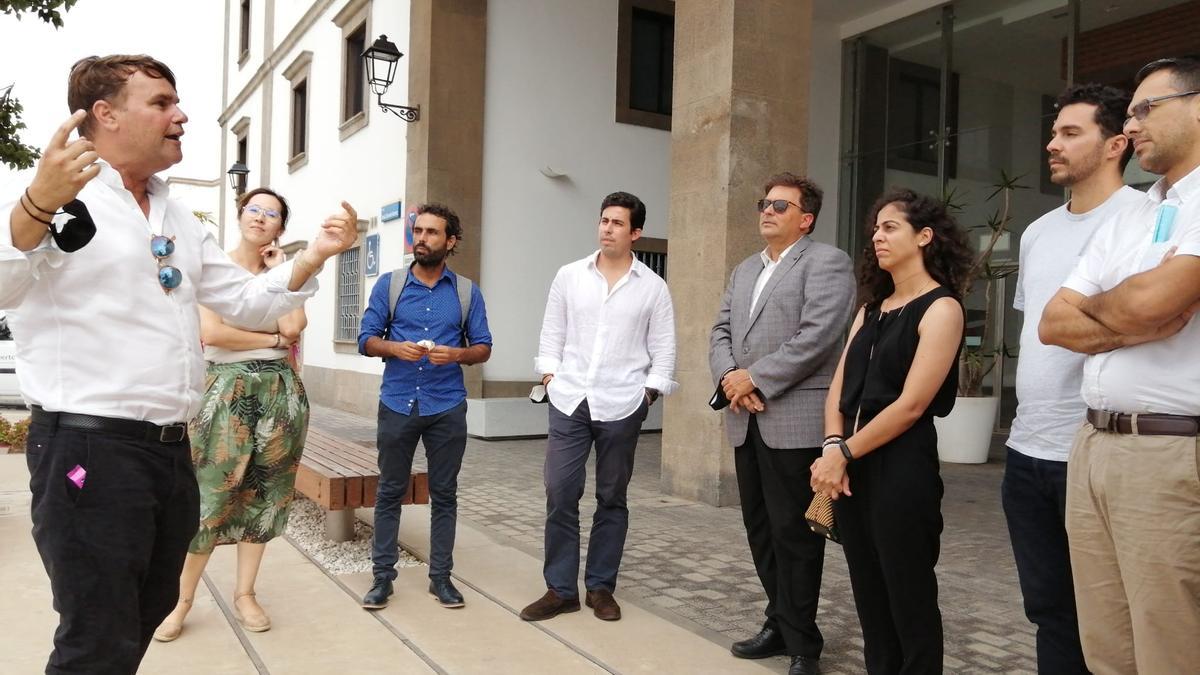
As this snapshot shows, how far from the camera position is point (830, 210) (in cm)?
1295

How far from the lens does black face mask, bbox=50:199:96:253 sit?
1.98 m

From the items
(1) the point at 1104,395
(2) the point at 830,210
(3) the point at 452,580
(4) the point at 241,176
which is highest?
(4) the point at 241,176

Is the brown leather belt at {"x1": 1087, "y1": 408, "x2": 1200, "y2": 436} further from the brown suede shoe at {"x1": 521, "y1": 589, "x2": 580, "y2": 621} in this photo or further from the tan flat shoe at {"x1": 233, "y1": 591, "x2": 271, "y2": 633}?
the tan flat shoe at {"x1": 233, "y1": 591, "x2": 271, "y2": 633}

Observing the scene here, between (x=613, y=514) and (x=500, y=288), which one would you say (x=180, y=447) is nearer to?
(x=613, y=514)

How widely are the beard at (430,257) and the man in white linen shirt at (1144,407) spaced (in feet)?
9.31

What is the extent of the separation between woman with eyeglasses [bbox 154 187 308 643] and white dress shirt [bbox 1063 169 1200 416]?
309cm

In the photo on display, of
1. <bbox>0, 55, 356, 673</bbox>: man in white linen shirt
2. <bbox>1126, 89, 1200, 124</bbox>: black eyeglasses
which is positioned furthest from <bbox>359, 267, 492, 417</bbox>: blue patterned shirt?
<bbox>1126, 89, 1200, 124</bbox>: black eyeglasses

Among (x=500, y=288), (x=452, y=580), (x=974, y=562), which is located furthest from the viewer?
(x=500, y=288)

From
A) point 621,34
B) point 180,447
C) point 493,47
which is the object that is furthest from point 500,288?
point 180,447

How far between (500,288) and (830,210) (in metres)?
4.96

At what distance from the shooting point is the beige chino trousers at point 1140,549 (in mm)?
2039

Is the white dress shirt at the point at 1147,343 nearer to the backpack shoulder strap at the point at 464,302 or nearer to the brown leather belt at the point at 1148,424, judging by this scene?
the brown leather belt at the point at 1148,424

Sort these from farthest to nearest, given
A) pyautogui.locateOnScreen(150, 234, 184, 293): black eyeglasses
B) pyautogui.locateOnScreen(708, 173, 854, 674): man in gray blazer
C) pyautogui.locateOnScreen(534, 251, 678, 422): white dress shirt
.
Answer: pyautogui.locateOnScreen(534, 251, 678, 422): white dress shirt → pyautogui.locateOnScreen(708, 173, 854, 674): man in gray blazer → pyautogui.locateOnScreen(150, 234, 184, 293): black eyeglasses

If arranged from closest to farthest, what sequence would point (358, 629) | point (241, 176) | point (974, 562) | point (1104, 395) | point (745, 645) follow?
point (1104, 395) < point (745, 645) < point (358, 629) < point (974, 562) < point (241, 176)
